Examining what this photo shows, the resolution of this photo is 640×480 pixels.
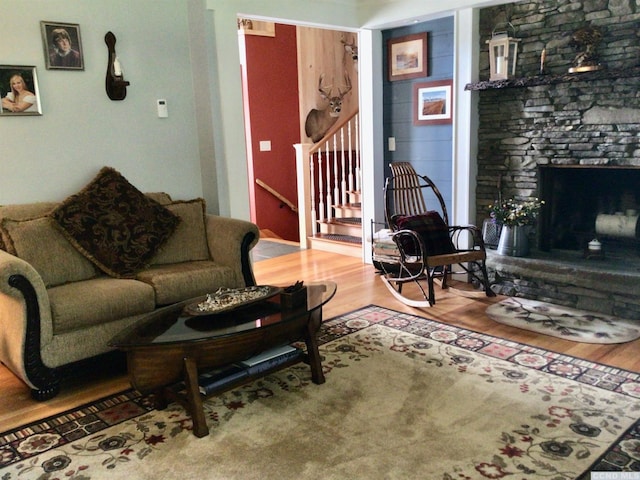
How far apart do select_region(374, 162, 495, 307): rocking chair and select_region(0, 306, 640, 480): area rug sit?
934mm

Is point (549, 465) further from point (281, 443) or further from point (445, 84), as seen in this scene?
point (445, 84)

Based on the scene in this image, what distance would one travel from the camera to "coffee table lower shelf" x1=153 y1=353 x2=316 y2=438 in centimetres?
240

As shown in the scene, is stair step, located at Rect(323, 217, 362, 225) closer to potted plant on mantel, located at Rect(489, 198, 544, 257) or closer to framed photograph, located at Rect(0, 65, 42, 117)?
potted plant on mantel, located at Rect(489, 198, 544, 257)

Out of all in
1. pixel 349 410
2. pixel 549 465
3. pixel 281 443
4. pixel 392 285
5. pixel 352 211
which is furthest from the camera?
pixel 352 211

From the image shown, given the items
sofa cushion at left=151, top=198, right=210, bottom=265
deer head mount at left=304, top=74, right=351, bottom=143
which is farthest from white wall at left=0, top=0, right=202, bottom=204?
deer head mount at left=304, top=74, right=351, bottom=143

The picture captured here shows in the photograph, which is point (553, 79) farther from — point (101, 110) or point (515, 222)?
point (101, 110)

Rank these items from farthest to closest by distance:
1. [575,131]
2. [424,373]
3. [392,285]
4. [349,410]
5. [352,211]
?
[352,211], [392,285], [575,131], [424,373], [349,410]

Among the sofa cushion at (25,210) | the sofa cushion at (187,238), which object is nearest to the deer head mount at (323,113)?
the sofa cushion at (187,238)

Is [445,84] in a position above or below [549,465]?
above

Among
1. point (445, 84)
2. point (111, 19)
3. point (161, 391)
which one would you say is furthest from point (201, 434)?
point (445, 84)

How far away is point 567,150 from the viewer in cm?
412

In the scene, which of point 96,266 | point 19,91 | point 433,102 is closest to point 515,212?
point 433,102

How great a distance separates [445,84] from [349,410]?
3259 millimetres

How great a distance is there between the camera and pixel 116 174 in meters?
3.74
